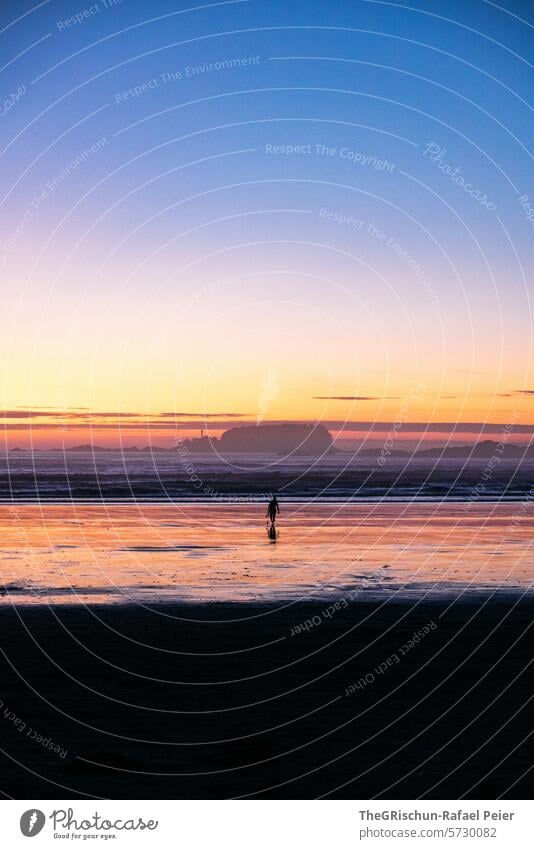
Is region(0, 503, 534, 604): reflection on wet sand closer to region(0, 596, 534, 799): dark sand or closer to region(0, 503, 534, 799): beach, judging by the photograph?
region(0, 503, 534, 799): beach

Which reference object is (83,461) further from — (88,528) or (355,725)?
(355,725)

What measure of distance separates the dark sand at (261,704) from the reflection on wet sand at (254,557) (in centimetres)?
297

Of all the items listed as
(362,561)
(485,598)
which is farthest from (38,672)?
(362,561)

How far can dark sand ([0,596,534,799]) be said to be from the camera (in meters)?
14.4

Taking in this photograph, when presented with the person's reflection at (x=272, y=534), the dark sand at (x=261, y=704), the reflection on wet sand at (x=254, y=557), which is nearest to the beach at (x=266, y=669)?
the dark sand at (x=261, y=704)

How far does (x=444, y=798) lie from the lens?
542 inches

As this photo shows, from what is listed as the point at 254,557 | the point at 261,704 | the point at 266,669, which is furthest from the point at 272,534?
the point at 261,704

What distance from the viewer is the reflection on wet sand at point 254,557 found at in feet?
101

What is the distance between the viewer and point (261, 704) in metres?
18.2

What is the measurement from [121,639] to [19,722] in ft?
23.9
